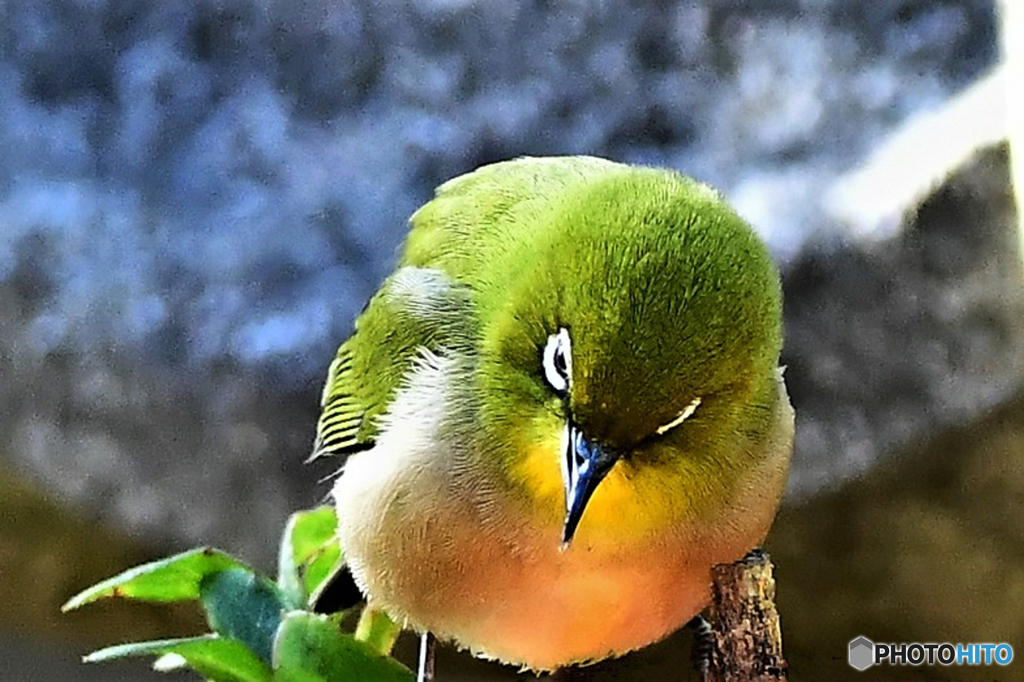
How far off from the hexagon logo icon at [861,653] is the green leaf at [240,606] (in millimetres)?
500

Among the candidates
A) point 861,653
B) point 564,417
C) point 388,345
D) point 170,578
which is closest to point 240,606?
point 170,578

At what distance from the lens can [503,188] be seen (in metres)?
0.79

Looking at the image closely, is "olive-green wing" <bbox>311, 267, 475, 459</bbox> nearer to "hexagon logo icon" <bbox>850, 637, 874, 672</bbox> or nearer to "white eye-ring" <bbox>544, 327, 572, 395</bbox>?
"white eye-ring" <bbox>544, 327, 572, 395</bbox>

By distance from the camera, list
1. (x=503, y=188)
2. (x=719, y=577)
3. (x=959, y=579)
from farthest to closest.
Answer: (x=959, y=579) → (x=503, y=188) → (x=719, y=577)

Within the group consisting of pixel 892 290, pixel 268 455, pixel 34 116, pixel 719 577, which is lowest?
pixel 719 577

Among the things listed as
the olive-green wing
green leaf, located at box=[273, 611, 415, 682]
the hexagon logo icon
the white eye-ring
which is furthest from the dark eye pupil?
the hexagon logo icon

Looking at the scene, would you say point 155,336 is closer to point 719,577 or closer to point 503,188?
point 503,188

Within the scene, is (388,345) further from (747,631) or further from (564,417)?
(747,631)

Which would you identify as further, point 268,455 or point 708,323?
point 268,455

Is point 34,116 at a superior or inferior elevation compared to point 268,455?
superior

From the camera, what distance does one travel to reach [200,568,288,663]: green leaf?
2.49ft

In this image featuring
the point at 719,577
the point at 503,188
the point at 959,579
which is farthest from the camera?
the point at 959,579

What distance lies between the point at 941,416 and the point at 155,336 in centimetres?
68

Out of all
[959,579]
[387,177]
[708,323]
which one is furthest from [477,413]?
[959,579]
